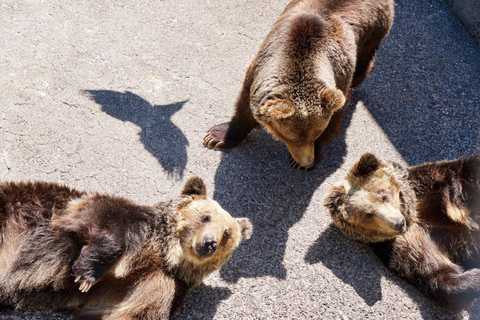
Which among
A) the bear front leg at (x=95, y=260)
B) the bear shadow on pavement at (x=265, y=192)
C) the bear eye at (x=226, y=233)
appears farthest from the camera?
the bear shadow on pavement at (x=265, y=192)

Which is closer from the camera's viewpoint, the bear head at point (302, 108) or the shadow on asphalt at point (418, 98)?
the bear head at point (302, 108)

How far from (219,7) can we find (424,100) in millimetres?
2623

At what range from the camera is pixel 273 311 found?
12.2ft

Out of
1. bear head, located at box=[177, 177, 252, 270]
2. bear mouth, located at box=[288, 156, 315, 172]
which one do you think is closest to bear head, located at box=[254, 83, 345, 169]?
bear mouth, located at box=[288, 156, 315, 172]

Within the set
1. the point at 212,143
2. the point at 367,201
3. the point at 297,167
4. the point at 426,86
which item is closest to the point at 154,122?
the point at 212,143

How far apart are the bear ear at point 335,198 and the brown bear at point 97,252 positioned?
0.94 meters

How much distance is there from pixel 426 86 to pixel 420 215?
1821 mm

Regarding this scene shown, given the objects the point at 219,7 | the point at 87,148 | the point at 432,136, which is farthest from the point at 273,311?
the point at 219,7

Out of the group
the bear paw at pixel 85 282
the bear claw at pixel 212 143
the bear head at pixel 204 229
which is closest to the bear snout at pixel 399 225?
the bear head at pixel 204 229

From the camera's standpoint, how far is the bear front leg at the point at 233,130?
14.8 feet

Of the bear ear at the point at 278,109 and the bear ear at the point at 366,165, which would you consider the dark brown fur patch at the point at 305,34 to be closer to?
the bear ear at the point at 278,109

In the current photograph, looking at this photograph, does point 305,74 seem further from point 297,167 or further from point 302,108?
point 297,167

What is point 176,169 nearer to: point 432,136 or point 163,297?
point 163,297

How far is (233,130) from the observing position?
4633 millimetres
